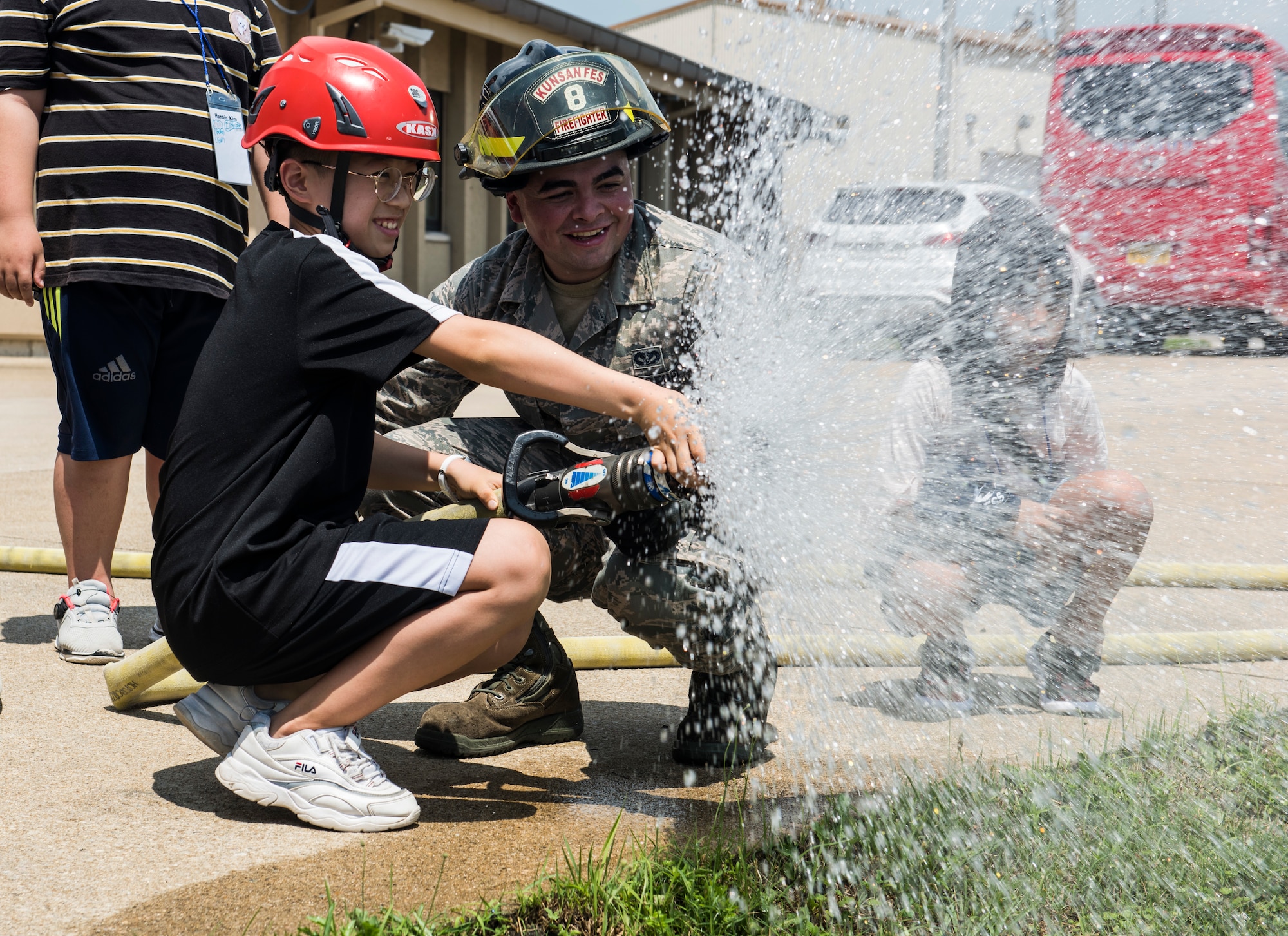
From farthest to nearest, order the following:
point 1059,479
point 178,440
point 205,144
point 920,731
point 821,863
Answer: point 205,144
point 1059,479
point 920,731
point 178,440
point 821,863

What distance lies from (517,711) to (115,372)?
164cm

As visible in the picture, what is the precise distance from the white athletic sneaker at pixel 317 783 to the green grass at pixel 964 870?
0.41m

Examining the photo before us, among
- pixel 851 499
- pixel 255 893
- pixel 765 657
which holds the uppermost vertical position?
pixel 851 499

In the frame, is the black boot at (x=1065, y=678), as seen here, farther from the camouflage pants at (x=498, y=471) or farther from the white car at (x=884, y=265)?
the camouflage pants at (x=498, y=471)

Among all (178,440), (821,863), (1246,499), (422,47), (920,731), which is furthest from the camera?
(422,47)

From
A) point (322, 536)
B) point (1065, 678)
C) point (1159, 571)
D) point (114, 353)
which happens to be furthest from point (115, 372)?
point (1159, 571)

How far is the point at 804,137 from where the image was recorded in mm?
3514

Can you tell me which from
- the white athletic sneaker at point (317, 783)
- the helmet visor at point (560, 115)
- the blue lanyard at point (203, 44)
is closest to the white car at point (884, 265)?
the helmet visor at point (560, 115)

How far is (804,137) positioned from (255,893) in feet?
8.25

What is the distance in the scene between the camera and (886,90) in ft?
11.9

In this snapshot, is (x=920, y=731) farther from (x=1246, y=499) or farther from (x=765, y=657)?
(x=1246, y=499)

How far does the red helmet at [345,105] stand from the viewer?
8.75ft

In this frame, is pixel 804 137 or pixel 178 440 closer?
pixel 178 440

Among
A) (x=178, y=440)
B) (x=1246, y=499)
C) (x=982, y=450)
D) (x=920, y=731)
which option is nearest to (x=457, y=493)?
(x=178, y=440)
